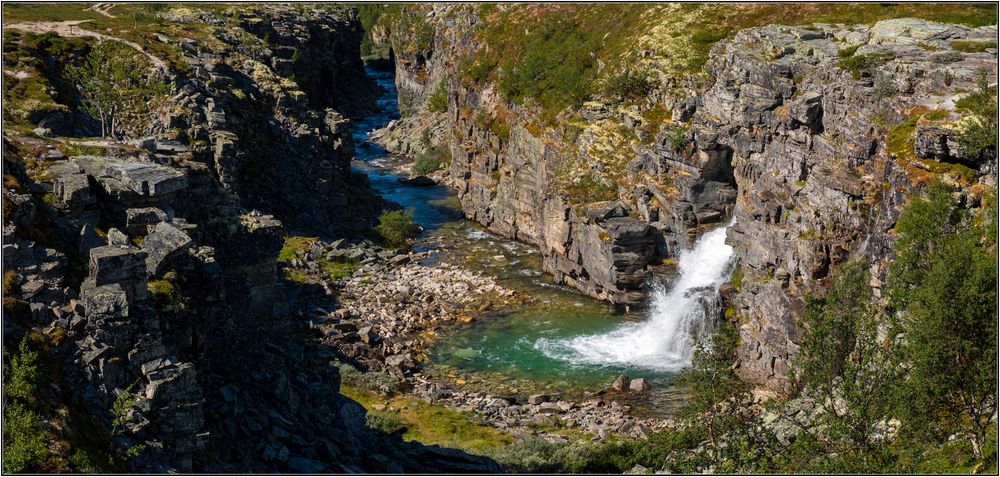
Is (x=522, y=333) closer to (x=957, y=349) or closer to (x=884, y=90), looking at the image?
(x=884, y=90)

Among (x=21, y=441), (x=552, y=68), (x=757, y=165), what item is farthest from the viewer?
(x=552, y=68)

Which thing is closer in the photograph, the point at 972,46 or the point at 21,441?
the point at 21,441

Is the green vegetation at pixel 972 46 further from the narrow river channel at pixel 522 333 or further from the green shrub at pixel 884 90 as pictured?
the narrow river channel at pixel 522 333

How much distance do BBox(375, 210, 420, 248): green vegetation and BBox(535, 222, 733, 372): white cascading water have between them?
1031 inches

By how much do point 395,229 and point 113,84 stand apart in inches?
1118

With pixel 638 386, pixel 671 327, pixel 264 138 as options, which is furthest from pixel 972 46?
pixel 264 138

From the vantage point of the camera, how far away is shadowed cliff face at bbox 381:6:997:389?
205 ft

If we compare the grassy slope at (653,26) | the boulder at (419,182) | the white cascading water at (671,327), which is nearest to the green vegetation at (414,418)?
the white cascading water at (671,327)

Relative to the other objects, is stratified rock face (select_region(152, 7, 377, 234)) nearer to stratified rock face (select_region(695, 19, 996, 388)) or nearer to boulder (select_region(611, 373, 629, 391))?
boulder (select_region(611, 373, 629, 391))

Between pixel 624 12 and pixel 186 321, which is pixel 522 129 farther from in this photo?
pixel 186 321

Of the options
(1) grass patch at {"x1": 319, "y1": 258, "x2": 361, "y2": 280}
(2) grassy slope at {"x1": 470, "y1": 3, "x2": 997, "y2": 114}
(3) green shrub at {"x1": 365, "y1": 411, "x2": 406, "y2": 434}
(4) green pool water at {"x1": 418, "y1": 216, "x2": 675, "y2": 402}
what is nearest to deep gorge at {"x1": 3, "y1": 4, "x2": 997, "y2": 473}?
(3) green shrub at {"x1": 365, "y1": 411, "x2": 406, "y2": 434}

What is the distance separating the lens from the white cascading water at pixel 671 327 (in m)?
70.0

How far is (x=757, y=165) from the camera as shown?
75250mm

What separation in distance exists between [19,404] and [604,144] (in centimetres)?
6881
